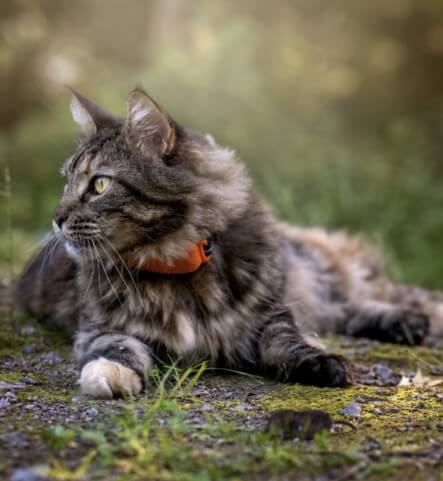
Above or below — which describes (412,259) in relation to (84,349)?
above

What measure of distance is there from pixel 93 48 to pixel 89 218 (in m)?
8.56

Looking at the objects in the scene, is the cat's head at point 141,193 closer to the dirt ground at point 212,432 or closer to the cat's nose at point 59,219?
the cat's nose at point 59,219

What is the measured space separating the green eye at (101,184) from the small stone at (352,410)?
3.97 feet

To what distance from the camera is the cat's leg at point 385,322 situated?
354 cm

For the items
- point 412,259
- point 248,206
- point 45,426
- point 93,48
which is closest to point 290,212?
point 412,259

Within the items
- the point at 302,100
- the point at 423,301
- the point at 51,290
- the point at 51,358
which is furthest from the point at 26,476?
the point at 302,100

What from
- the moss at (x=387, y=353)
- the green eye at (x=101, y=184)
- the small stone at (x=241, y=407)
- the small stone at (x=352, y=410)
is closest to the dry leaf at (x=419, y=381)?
the moss at (x=387, y=353)

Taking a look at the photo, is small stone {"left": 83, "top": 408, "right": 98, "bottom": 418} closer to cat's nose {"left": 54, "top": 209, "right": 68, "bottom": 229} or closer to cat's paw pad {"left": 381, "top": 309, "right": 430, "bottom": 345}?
cat's nose {"left": 54, "top": 209, "right": 68, "bottom": 229}

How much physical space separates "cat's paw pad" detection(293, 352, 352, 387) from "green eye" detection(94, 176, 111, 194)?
3.29 feet

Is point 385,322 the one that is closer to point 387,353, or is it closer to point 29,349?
point 387,353

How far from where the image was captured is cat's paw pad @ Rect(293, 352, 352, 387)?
2576 millimetres

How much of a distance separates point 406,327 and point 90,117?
185cm

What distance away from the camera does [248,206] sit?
3.05 meters

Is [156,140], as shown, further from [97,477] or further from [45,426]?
[97,477]
